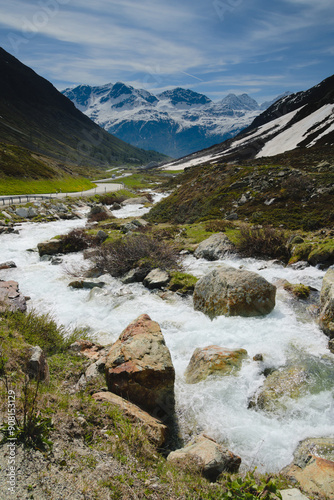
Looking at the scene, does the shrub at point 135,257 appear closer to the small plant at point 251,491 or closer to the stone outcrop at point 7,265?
the stone outcrop at point 7,265

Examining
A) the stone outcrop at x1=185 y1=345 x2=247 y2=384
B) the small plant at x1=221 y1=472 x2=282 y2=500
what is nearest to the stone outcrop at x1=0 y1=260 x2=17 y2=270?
the stone outcrop at x1=185 y1=345 x2=247 y2=384

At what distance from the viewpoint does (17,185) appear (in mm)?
47844

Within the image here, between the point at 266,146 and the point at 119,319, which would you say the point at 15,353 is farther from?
the point at 266,146

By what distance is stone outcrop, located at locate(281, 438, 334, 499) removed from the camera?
4.15 meters

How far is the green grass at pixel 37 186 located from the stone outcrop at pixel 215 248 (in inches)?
1599

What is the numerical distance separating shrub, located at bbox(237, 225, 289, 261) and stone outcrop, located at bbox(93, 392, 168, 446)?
1300 centimetres

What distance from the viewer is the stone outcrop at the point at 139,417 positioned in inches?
205

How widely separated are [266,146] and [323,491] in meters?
120

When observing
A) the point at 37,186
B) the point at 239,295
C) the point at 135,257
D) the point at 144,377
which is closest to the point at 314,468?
the point at 144,377

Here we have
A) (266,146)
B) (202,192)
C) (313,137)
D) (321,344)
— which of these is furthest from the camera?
(266,146)

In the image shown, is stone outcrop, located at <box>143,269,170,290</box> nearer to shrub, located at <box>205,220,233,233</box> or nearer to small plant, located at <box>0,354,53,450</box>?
shrub, located at <box>205,220,233,233</box>

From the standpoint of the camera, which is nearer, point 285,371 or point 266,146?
point 285,371

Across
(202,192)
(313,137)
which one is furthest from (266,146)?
(202,192)

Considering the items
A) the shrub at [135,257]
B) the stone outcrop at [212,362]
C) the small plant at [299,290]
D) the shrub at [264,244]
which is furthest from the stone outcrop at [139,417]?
the shrub at [264,244]
